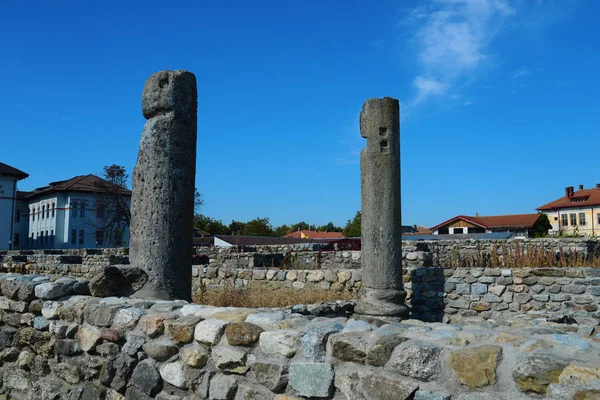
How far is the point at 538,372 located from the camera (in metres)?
2.29

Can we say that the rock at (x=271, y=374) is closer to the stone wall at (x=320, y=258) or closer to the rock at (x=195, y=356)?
the rock at (x=195, y=356)

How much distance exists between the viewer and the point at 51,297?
193 inches

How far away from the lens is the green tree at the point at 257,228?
65.2 metres

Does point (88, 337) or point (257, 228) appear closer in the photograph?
point (88, 337)

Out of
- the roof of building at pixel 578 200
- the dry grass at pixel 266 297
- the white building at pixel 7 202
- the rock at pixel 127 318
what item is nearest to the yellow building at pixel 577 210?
the roof of building at pixel 578 200

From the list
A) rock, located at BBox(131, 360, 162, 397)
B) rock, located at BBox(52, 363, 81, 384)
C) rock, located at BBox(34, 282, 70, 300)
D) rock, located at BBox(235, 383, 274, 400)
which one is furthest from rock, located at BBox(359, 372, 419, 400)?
rock, located at BBox(34, 282, 70, 300)

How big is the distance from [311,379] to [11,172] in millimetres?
51418

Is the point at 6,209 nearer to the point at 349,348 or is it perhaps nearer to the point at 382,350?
the point at 349,348

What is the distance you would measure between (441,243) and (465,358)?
54.2 feet

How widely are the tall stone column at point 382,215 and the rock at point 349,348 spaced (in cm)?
515

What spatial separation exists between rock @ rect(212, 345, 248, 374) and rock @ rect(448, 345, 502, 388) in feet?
4.61

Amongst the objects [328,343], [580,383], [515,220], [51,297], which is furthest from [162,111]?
[515,220]

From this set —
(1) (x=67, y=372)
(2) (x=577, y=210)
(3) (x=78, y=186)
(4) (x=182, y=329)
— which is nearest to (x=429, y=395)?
(4) (x=182, y=329)

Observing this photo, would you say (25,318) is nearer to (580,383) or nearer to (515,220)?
(580,383)
